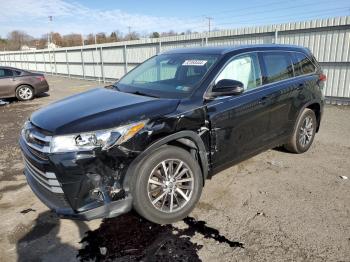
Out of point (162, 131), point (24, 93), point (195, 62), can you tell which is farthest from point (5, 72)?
point (162, 131)

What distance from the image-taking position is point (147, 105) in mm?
3238

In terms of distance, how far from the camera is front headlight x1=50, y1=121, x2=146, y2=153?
278cm

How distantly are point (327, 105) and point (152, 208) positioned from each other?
890 centimetres

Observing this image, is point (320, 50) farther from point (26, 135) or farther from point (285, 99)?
point (26, 135)

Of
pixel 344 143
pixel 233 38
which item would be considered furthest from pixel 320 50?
pixel 344 143

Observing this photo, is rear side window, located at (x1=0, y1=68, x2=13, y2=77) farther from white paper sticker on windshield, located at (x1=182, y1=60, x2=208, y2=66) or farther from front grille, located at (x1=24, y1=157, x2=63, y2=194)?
white paper sticker on windshield, located at (x1=182, y1=60, x2=208, y2=66)

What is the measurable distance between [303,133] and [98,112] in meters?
3.72

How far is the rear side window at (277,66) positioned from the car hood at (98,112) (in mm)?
1739

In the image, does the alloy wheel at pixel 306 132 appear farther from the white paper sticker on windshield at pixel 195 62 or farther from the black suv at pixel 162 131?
the white paper sticker on windshield at pixel 195 62

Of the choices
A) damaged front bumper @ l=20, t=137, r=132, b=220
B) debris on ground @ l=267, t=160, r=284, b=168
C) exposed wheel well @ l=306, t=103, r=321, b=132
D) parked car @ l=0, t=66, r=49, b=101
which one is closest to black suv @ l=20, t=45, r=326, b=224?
damaged front bumper @ l=20, t=137, r=132, b=220

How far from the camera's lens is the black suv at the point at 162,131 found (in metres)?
2.82

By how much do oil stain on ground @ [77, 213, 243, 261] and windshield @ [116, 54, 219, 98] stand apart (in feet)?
4.87

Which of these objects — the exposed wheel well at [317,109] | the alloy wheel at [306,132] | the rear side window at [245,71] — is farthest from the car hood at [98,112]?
the exposed wheel well at [317,109]

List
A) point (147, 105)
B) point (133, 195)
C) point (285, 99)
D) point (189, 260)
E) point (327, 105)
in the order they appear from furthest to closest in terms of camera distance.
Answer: point (327, 105) < point (285, 99) < point (147, 105) < point (133, 195) < point (189, 260)
